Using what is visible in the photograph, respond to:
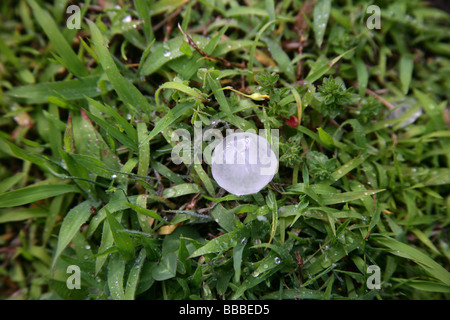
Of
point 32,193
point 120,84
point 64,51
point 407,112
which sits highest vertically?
point 64,51

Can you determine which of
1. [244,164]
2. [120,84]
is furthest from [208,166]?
[120,84]

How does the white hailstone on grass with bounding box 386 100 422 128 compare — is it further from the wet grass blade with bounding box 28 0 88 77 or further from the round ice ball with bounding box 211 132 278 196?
the wet grass blade with bounding box 28 0 88 77

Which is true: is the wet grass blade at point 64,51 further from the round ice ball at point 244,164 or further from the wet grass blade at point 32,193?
the round ice ball at point 244,164

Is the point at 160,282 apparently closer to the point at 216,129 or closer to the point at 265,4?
the point at 216,129

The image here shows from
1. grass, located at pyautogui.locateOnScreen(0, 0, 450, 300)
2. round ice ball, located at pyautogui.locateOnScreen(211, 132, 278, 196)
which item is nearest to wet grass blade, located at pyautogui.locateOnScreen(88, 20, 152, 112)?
grass, located at pyautogui.locateOnScreen(0, 0, 450, 300)

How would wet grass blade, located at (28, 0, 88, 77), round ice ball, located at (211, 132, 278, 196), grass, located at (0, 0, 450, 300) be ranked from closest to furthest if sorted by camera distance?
round ice ball, located at (211, 132, 278, 196)
grass, located at (0, 0, 450, 300)
wet grass blade, located at (28, 0, 88, 77)

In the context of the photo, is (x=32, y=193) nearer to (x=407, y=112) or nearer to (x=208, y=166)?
(x=208, y=166)

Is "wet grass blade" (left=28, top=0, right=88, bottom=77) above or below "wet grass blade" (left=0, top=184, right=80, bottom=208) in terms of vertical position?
above

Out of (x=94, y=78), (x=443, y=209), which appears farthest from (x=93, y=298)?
(x=443, y=209)
